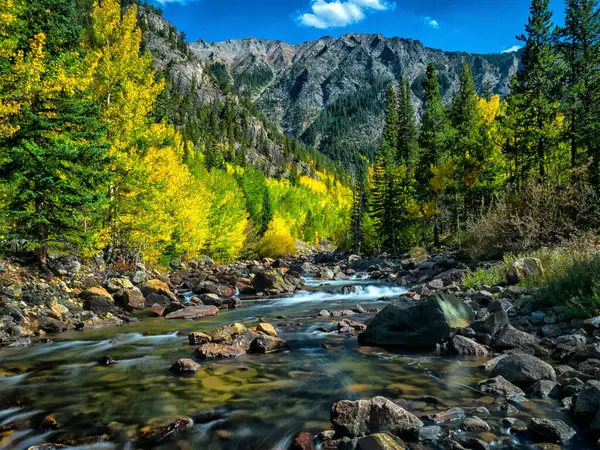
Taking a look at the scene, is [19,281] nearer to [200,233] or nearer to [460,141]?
[200,233]

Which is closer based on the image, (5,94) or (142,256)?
(5,94)

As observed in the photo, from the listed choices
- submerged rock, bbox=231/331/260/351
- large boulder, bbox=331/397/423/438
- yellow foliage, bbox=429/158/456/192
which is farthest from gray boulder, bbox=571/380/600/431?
yellow foliage, bbox=429/158/456/192

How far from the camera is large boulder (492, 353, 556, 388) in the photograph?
18.9 ft

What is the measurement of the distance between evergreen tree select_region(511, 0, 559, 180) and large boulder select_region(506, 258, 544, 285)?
19.5 m

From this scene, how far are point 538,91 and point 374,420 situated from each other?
32.9m

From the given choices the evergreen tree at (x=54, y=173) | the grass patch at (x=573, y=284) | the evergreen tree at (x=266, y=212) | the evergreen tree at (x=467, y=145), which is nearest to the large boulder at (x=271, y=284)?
the evergreen tree at (x=54, y=173)

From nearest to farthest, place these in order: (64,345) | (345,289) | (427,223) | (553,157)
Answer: (64,345) < (345,289) < (553,157) < (427,223)

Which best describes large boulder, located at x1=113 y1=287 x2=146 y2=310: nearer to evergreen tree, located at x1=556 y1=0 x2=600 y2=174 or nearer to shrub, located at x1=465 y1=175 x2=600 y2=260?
shrub, located at x1=465 y1=175 x2=600 y2=260

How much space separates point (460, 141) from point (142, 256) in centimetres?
2657

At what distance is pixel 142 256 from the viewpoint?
71.7 feet

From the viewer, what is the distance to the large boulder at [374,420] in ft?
14.6

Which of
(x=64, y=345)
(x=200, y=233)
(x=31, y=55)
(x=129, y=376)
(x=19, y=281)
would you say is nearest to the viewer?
(x=129, y=376)

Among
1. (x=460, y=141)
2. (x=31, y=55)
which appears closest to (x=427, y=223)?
(x=460, y=141)

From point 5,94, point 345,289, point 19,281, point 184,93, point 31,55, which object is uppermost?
point 184,93
